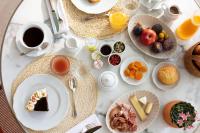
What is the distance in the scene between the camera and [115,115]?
157cm

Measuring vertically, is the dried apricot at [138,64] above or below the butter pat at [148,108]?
above

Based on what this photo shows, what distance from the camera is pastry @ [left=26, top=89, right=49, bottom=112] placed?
1.52m

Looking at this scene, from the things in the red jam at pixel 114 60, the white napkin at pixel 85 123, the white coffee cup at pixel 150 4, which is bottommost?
the white napkin at pixel 85 123

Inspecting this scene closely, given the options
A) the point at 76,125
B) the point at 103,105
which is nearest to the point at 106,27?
the point at 103,105

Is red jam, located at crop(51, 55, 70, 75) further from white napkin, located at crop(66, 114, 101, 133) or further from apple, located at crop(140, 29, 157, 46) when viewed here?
apple, located at crop(140, 29, 157, 46)

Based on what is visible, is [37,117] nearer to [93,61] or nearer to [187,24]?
[93,61]

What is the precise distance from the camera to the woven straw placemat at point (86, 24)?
167 cm

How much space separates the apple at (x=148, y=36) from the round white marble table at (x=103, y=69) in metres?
0.07

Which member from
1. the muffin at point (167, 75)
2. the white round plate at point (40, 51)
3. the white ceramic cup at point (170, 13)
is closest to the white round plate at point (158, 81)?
the muffin at point (167, 75)

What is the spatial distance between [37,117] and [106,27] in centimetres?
53

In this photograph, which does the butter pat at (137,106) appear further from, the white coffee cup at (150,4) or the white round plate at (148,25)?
the white coffee cup at (150,4)

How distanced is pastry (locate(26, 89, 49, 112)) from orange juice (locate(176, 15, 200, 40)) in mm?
712

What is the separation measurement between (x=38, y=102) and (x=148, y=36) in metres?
0.59

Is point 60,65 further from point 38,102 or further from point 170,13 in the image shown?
point 170,13
